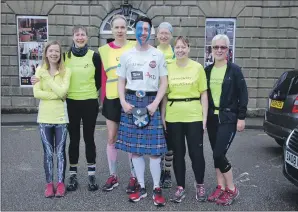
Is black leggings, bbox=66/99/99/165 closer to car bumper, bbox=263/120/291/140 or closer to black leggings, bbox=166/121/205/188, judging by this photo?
black leggings, bbox=166/121/205/188

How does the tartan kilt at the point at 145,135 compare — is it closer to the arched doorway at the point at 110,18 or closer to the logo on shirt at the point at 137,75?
the logo on shirt at the point at 137,75

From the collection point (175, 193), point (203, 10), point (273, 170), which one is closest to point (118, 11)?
point (203, 10)

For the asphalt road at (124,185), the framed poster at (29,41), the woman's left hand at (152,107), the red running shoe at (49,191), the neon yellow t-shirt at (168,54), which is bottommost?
the asphalt road at (124,185)

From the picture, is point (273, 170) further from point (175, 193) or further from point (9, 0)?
point (9, 0)

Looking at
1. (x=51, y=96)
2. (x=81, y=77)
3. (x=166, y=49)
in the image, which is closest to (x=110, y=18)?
(x=166, y=49)

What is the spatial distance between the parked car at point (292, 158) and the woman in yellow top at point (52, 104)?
102 inches

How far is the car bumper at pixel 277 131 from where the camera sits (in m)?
5.97

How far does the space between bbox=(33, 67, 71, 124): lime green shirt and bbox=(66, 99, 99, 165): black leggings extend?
162 mm

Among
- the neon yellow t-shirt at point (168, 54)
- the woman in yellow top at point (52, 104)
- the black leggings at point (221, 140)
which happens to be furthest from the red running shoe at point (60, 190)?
the neon yellow t-shirt at point (168, 54)

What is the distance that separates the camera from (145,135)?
406 cm

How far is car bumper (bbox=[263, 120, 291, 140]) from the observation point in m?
5.97

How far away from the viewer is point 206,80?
4.11m

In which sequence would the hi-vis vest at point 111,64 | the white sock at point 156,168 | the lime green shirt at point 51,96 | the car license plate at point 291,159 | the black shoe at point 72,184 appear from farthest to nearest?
1. the black shoe at point 72,184
2. the hi-vis vest at point 111,64
3. the lime green shirt at point 51,96
4. the white sock at point 156,168
5. the car license plate at point 291,159

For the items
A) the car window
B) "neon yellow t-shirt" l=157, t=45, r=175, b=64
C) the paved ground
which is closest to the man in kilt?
"neon yellow t-shirt" l=157, t=45, r=175, b=64
